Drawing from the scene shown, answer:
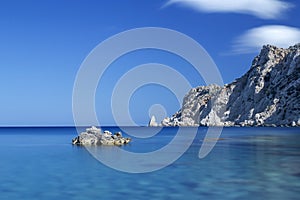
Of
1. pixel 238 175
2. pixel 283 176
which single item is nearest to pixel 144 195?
pixel 238 175

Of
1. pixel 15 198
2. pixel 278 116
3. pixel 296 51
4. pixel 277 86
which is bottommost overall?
pixel 15 198

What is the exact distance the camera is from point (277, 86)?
190250mm

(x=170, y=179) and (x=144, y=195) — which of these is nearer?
(x=144, y=195)

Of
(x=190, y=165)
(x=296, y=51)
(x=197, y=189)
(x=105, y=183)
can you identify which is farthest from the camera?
(x=296, y=51)

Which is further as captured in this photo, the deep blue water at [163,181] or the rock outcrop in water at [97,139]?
the rock outcrop in water at [97,139]

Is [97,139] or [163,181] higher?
[97,139]

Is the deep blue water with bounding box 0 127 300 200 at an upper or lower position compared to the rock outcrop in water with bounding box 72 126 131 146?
lower

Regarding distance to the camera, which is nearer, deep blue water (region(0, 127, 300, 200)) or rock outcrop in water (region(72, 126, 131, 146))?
deep blue water (region(0, 127, 300, 200))

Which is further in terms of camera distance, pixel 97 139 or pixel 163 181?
pixel 97 139

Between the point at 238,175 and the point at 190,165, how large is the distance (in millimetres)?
7004

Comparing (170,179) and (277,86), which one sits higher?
(277,86)

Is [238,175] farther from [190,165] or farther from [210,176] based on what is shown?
[190,165]

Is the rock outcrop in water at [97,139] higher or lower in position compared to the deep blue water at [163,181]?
higher

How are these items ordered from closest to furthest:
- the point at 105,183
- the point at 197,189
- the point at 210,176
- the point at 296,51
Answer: the point at 197,189 → the point at 105,183 → the point at 210,176 → the point at 296,51
